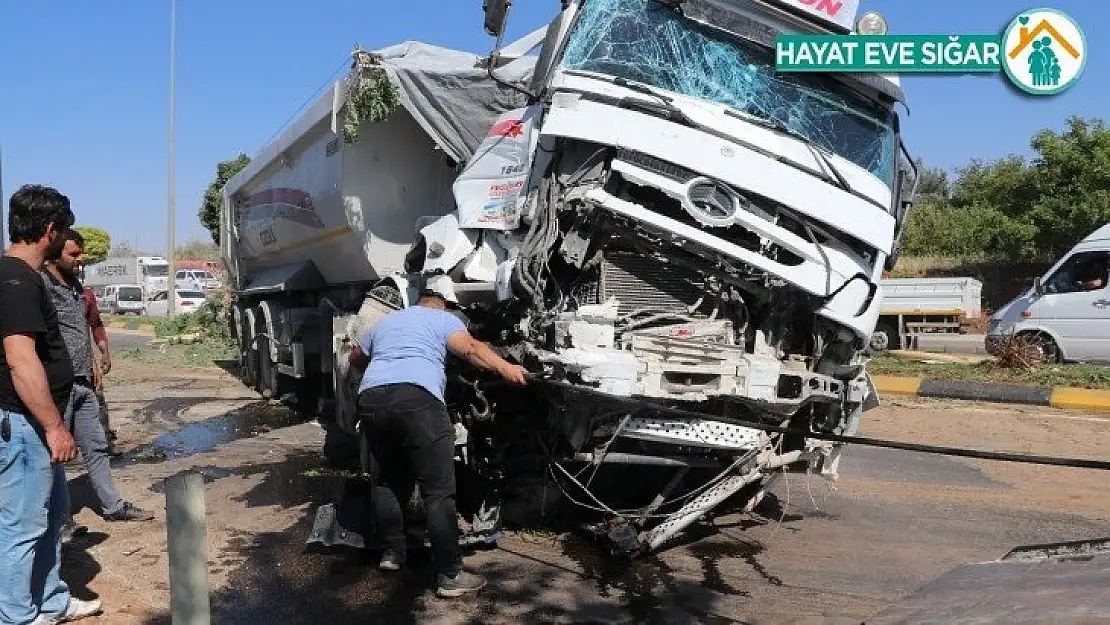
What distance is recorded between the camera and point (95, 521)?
5383 mm

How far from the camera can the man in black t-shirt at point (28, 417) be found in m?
3.35

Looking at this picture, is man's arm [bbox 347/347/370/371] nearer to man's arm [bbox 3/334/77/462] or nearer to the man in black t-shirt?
the man in black t-shirt

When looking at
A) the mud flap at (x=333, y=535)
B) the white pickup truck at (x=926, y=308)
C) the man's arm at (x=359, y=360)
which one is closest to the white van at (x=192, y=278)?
A: the white pickup truck at (x=926, y=308)

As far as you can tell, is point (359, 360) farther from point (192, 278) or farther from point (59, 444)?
point (192, 278)

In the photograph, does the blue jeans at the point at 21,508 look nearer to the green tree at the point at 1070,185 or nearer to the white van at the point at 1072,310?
the white van at the point at 1072,310

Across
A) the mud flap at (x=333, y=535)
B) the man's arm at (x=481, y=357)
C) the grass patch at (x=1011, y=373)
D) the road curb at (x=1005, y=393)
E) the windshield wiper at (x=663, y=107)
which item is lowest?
the mud flap at (x=333, y=535)

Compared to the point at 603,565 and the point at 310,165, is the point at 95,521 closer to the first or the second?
the point at 603,565

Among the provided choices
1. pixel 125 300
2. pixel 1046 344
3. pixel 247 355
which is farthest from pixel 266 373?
pixel 125 300

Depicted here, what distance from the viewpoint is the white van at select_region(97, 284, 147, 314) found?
41.3m

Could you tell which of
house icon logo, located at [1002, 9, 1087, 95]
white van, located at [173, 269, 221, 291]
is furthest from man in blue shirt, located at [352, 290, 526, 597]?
white van, located at [173, 269, 221, 291]

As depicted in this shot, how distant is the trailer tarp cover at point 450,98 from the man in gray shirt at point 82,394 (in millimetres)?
2569

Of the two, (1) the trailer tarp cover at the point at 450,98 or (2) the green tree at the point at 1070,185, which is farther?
(2) the green tree at the point at 1070,185

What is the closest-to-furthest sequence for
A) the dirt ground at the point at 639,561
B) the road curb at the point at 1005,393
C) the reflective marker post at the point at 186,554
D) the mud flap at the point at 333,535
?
the reflective marker post at the point at 186,554 < the dirt ground at the point at 639,561 < the mud flap at the point at 333,535 < the road curb at the point at 1005,393

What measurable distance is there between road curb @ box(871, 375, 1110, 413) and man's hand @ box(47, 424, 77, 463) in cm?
837
